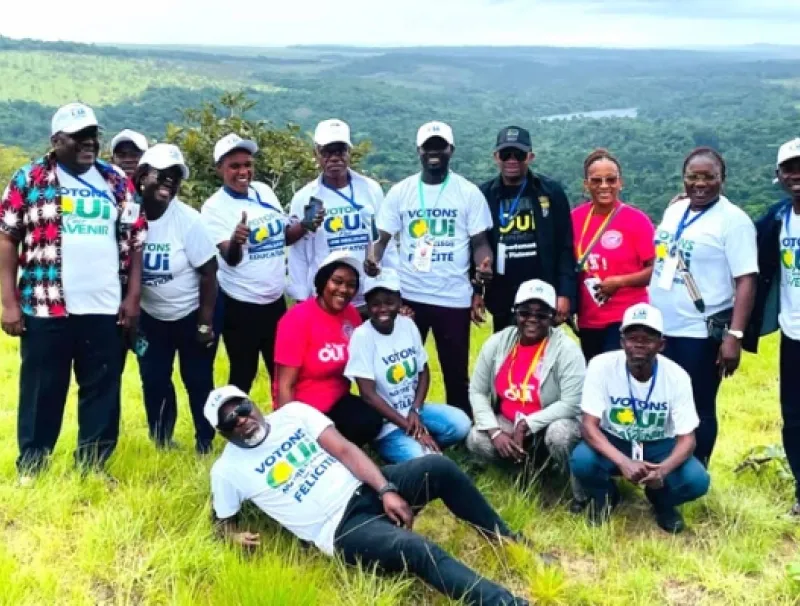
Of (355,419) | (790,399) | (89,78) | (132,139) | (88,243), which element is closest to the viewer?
(88,243)

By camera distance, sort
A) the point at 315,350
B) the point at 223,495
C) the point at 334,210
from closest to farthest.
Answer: the point at 223,495 < the point at 315,350 < the point at 334,210

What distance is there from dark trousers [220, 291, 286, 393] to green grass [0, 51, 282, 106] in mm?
102940

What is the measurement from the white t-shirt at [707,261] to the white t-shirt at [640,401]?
0.35 m

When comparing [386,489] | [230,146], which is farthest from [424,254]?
[386,489]

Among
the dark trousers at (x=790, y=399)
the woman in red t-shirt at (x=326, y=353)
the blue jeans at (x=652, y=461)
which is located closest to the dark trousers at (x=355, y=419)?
the woman in red t-shirt at (x=326, y=353)

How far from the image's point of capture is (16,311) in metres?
4.72

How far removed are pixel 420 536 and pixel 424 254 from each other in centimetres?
224

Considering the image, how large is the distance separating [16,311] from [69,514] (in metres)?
1.14

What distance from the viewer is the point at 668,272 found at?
17.2 ft

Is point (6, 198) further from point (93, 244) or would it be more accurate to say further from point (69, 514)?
point (69, 514)

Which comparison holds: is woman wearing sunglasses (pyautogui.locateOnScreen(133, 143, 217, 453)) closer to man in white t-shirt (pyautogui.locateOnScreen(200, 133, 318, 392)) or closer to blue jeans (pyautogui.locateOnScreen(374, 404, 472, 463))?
man in white t-shirt (pyautogui.locateOnScreen(200, 133, 318, 392))

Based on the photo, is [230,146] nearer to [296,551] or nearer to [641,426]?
[296,551]

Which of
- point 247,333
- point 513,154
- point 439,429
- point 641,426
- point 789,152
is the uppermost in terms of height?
point 789,152

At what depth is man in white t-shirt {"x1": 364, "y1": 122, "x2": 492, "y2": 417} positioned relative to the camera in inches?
226
